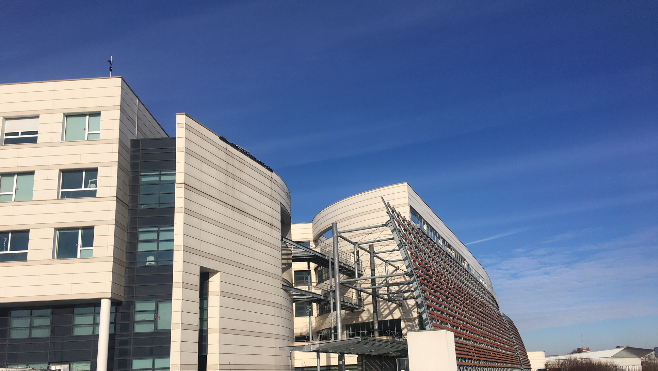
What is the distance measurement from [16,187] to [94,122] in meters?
5.72

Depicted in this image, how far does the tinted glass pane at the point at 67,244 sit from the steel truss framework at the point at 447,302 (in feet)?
60.8

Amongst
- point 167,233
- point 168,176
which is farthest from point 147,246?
point 168,176

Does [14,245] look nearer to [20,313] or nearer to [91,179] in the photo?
[20,313]

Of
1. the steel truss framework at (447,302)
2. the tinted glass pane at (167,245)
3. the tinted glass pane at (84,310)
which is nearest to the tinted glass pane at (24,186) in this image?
the tinted glass pane at (84,310)

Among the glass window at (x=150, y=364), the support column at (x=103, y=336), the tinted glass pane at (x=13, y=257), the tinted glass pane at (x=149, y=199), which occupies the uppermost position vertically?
the tinted glass pane at (x=149, y=199)

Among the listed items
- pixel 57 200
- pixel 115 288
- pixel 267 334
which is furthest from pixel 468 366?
pixel 57 200

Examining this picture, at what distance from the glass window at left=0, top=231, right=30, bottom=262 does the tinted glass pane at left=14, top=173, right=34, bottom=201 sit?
2.06m

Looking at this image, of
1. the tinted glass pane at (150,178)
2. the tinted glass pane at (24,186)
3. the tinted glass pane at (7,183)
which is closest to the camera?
the tinted glass pane at (24,186)

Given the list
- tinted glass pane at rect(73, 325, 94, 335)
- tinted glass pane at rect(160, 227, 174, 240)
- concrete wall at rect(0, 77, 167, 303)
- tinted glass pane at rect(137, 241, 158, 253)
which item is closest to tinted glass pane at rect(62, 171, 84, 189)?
concrete wall at rect(0, 77, 167, 303)

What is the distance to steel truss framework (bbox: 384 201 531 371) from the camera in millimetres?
31266

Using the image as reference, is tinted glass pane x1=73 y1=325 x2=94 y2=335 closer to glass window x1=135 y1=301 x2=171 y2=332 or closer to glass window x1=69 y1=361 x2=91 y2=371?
glass window x1=69 y1=361 x2=91 y2=371

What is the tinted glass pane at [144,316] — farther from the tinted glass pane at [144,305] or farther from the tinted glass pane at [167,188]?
the tinted glass pane at [167,188]

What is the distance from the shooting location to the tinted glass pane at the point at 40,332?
29047mm

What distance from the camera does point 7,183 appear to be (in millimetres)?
30938
